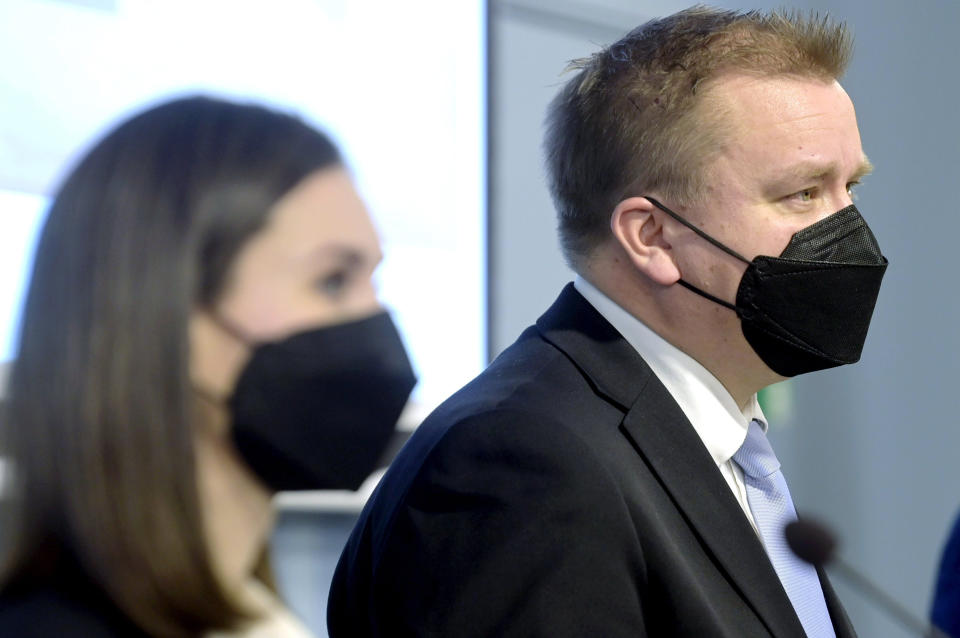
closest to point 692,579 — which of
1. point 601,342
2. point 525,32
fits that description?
point 601,342

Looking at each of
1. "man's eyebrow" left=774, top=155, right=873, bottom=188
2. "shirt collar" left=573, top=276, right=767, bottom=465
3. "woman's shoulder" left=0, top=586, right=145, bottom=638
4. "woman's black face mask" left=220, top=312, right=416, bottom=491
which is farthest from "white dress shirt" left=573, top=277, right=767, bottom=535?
"woman's shoulder" left=0, top=586, right=145, bottom=638

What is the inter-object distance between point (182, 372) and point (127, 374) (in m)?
0.04

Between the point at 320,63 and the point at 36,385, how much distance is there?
6.03ft

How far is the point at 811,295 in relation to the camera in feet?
5.27

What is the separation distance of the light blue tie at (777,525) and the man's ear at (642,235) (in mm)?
263

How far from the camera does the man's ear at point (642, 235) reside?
5.27ft

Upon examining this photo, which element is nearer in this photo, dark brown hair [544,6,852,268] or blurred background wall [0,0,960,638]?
dark brown hair [544,6,852,268]

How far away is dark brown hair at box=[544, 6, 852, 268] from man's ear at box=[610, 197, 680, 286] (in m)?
0.03

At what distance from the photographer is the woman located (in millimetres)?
829

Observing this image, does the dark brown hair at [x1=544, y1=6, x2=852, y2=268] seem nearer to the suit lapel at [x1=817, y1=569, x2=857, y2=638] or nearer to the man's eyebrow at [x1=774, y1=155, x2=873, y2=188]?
the man's eyebrow at [x1=774, y1=155, x2=873, y2=188]

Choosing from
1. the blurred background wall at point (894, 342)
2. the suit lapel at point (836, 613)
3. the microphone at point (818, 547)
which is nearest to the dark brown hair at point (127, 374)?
the microphone at point (818, 547)

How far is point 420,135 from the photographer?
110 inches

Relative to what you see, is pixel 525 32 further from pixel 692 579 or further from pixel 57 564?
pixel 57 564

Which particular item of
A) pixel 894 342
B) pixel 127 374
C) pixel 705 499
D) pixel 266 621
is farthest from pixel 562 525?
pixel 894 342
